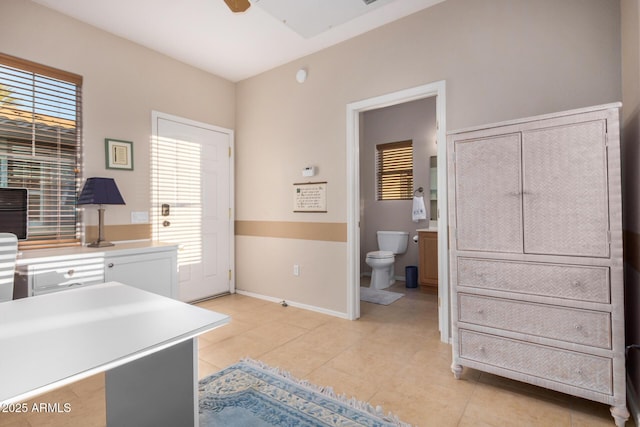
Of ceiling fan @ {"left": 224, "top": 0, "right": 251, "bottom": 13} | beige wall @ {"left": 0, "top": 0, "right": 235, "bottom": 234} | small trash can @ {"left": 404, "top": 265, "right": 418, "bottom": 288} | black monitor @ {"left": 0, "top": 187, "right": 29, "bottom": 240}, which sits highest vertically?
ceiling fan @ {"left": 224, "top": 0, "right": 251, "bottom": 13}

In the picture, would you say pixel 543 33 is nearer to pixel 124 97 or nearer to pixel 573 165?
pixel 573 165

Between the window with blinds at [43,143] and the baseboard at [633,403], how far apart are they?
4117 millimetres

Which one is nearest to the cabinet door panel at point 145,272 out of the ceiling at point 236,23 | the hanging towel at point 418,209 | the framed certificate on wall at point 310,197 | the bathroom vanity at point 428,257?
the framed certificate on wall at point 310,197

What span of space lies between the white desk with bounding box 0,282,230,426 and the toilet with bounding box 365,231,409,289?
11.2 feet

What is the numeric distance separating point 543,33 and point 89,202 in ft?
12.3

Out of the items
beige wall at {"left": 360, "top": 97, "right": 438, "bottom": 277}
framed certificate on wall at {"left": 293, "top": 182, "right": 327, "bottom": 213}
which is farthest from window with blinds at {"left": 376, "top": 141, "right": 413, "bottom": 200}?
framed certificate on wall at {"left": 293, "top": 182, "right": 327, "bottom": 213}

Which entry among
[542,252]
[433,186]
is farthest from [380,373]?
[433,186]

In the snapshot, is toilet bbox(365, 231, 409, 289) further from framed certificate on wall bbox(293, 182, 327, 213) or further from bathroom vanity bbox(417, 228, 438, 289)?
framed certificate on wall bbox(293, 182, 327, 213)

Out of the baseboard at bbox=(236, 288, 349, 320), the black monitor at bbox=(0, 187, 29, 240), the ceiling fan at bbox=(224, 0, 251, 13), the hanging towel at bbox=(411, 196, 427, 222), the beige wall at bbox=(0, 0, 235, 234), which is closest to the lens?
the black monitor at bbox=(0, 187, 29, 240)

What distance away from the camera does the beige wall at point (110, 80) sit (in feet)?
8.73

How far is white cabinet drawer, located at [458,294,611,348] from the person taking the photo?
5.65 ft

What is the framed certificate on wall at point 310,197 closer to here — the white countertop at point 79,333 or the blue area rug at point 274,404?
the blue area rug at point 274,404

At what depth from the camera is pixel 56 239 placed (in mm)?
2816

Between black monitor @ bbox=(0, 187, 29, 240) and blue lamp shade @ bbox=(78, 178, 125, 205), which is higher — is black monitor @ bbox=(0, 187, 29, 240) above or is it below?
below
